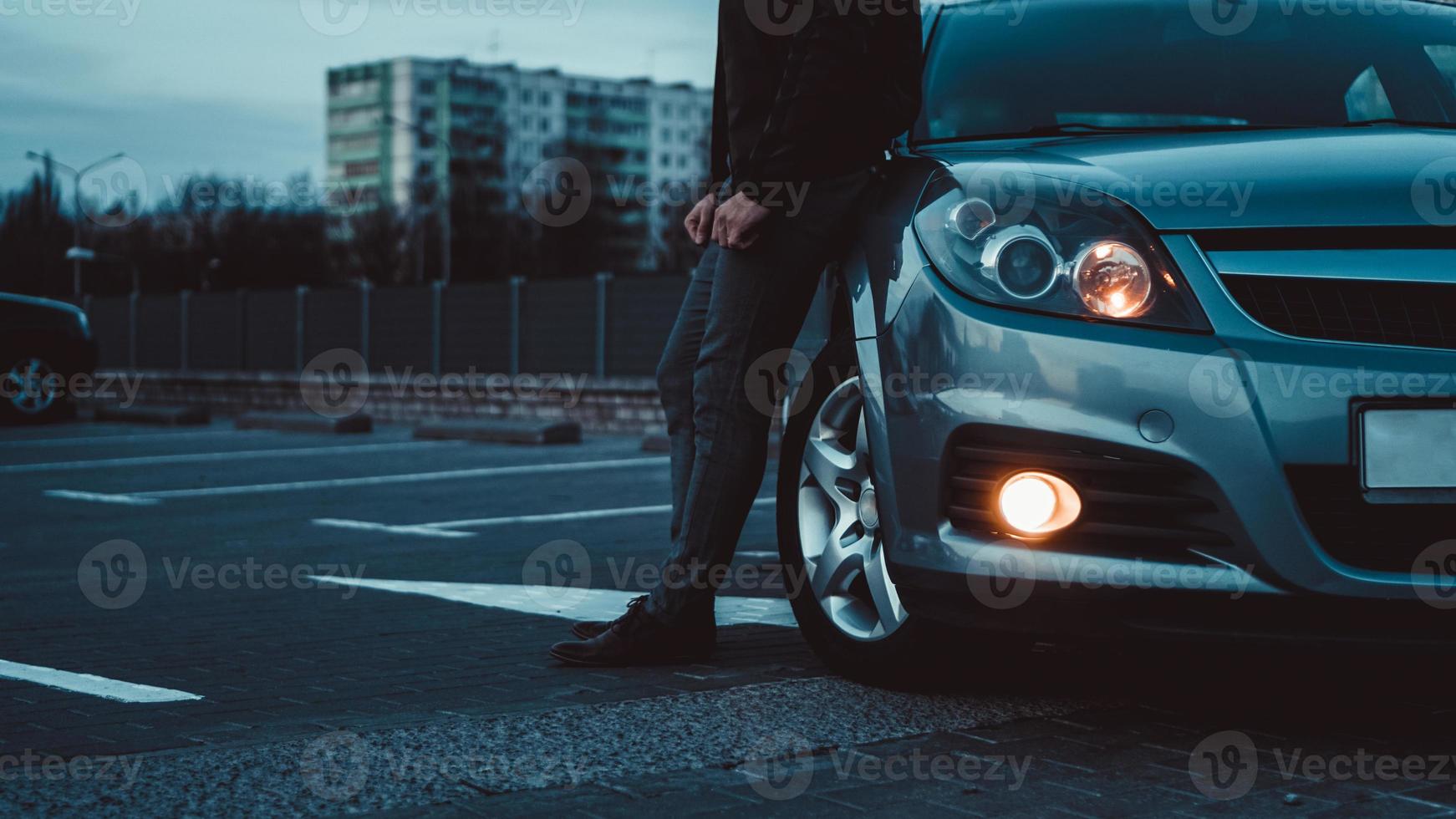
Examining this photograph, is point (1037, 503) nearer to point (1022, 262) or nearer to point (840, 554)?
point (1022, 262)

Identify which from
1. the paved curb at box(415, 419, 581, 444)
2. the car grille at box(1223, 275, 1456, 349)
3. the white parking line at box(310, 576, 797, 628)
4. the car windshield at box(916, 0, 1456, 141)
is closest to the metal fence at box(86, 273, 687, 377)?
the paved curb at box(415, 419, 581, 444)

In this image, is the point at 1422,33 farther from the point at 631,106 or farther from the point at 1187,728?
the point at 631,106

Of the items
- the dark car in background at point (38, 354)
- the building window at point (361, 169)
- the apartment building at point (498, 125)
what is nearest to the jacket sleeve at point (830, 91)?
the dark car in background at point (38, 354)

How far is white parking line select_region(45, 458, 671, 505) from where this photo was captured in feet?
33.2

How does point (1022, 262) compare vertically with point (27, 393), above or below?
above

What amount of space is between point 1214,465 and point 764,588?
2593 millimetres

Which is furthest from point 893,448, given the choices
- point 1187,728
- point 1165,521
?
point 1187,728

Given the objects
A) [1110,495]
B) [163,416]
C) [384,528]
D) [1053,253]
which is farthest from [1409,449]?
[163,416]

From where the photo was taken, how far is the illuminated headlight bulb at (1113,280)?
121 inches

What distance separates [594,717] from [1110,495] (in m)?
1.10

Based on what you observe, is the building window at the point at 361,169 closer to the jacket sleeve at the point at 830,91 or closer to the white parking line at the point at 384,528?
the white parking line at the point at 384,528

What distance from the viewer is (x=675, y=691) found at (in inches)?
145

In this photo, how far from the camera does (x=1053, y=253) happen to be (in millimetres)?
3178

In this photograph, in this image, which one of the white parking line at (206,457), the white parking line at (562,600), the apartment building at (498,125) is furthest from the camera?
the apartment building at (498,125)
